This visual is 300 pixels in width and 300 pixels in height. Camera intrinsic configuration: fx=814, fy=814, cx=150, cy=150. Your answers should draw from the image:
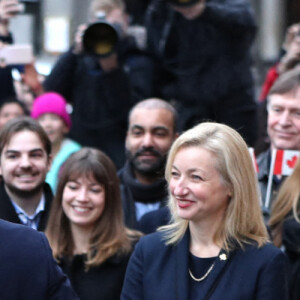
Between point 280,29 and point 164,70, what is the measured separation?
8231 mm

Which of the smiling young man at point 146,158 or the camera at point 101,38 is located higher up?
the camera at point 101,38

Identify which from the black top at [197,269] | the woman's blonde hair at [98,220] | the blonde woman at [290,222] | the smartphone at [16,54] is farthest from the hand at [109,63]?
the black top at [197,269]

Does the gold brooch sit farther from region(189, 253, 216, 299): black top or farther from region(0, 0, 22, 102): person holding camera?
region(0, 0, 22, 102): person holding camera

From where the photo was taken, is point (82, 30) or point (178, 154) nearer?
point (178, 154)

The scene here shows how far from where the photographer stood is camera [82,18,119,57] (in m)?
5.92

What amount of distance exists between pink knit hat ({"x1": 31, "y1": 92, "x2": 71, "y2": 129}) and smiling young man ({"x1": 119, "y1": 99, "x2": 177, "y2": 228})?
101 centimetres

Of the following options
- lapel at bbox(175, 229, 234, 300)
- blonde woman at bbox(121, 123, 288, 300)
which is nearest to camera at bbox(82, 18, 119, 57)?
blonde woman at bbox(121, 123, 288, 300)

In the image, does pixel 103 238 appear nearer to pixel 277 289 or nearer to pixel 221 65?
pixel 277 289

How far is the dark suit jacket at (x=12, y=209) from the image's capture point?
4.45 m

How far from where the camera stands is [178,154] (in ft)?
11.6

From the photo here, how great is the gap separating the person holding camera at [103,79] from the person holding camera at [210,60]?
1.01 ft

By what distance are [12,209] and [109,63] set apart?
1978 mm

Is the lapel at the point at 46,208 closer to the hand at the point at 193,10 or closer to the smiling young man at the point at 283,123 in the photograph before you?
the smiling young man at the point at 283,123

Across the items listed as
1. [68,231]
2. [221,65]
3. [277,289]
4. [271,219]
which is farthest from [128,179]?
[277,289]
